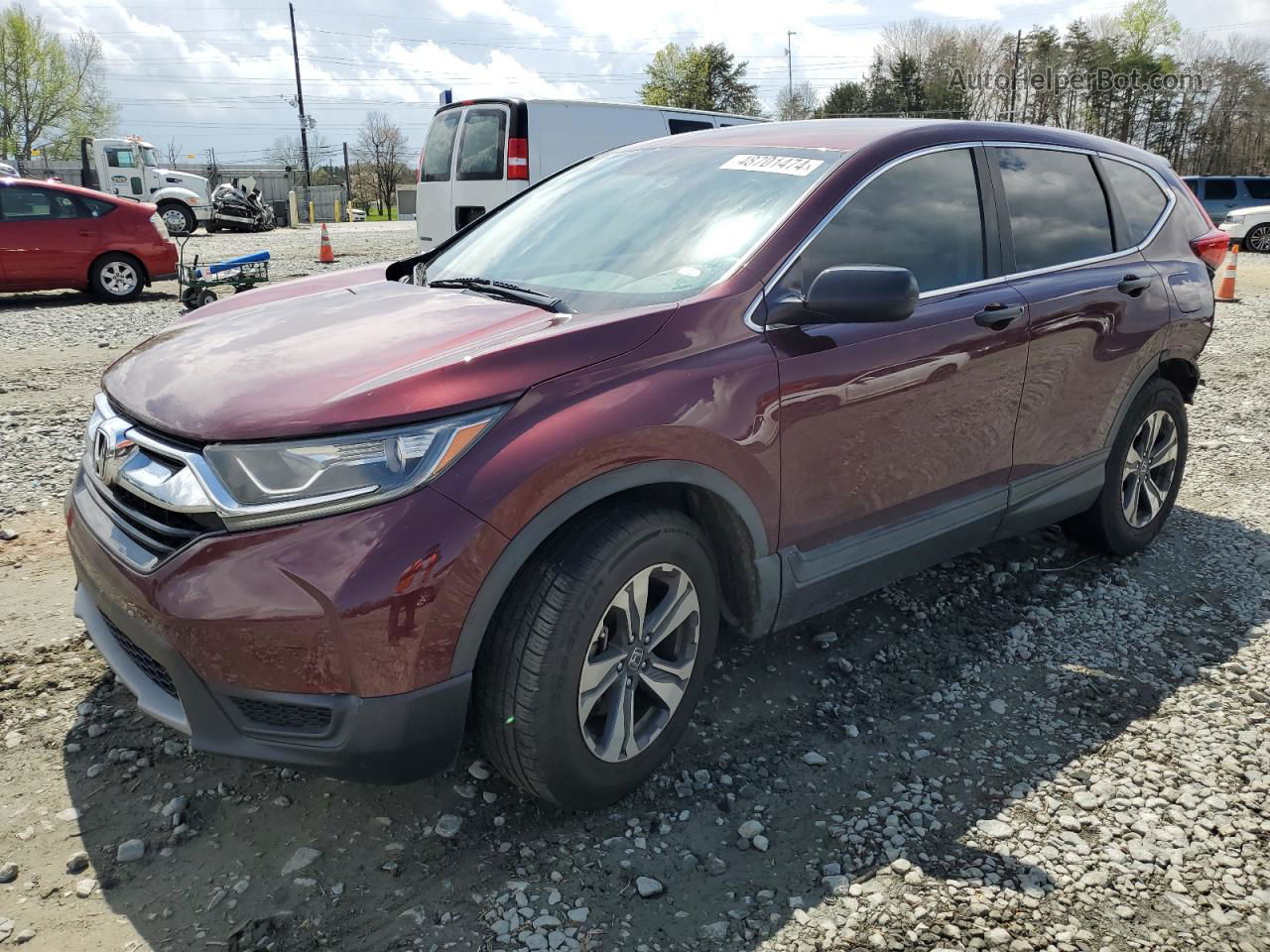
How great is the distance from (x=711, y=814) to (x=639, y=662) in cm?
49

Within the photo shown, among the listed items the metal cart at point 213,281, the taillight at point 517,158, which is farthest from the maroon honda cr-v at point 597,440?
the taillight at point 517,158

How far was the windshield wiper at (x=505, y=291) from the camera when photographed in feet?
9.34

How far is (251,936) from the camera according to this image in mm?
2225

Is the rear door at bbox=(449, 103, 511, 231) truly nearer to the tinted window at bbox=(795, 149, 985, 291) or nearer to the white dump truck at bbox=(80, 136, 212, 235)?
the tinted window at bbox=(795, 149, 985, 291)

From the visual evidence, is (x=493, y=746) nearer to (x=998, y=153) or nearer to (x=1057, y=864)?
(x=1057, y=864)

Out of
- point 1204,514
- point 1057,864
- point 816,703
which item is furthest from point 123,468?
point 1204,514

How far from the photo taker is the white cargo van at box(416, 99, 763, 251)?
11500mm

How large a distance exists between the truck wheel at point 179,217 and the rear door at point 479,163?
18.5m

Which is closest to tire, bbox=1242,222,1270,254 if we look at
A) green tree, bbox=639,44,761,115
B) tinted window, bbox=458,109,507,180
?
tinted window, bbox=458,109,507,180

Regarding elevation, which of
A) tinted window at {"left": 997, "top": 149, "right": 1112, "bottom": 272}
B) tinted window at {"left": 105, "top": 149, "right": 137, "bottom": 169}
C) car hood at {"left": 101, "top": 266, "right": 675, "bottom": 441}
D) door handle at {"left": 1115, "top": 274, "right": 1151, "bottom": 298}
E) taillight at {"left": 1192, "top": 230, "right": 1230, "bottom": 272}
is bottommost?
car hood at {"left": 101, "top": 266, "right": 675, "bottom": 441}

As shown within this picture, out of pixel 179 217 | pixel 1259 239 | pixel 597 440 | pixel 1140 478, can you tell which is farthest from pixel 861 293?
pixel 179 217

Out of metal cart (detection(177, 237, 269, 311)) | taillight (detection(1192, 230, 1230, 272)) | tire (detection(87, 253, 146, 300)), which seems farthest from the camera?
tire (detection(87, 253, 146, 300))

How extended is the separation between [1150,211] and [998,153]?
1.11 m

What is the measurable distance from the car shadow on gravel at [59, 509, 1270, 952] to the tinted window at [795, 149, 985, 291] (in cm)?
139
